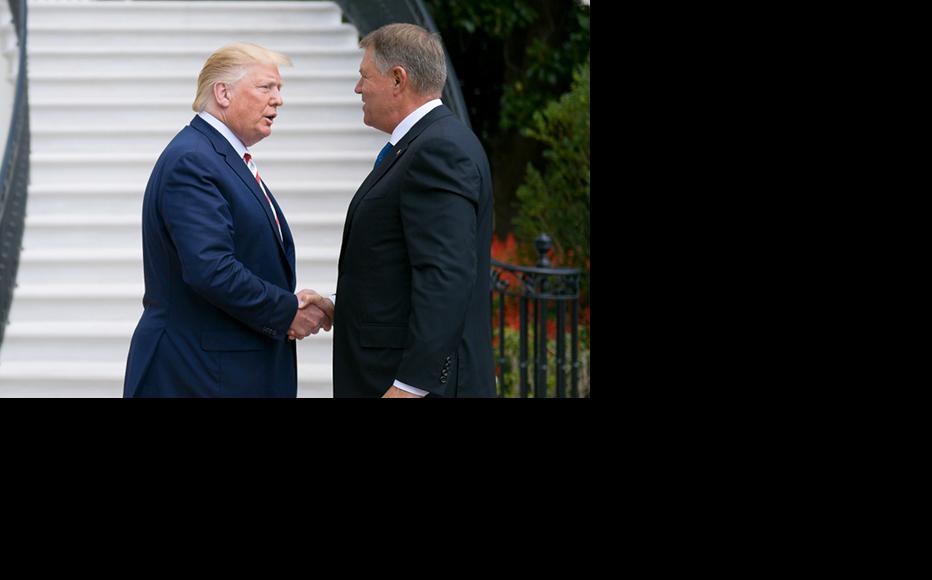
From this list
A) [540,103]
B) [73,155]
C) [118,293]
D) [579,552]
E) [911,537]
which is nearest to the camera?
[911,537]

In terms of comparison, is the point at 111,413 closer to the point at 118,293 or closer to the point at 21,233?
the point at 118,293

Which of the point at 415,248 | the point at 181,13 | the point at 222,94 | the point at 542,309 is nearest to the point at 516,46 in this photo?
the point at 181,13

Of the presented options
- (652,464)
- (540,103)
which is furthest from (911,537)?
(540,103)

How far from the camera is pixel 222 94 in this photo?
3.63m

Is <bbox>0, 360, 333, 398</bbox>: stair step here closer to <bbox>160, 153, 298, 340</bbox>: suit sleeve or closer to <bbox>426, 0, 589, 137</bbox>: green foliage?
<bbox>160, 153, 298, 340</bbox>: suit sleeve

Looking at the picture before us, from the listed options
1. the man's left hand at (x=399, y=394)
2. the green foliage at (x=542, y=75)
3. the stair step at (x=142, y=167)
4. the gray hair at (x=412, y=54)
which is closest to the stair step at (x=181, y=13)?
the stair step at (x=142, y=167)

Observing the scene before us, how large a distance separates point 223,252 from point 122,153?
147 inches

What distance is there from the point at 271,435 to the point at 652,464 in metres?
1.17

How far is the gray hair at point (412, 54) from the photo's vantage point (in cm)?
340

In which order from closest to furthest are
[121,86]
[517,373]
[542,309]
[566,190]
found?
[542,309] → [121,86] → [517,373] → [566,190]

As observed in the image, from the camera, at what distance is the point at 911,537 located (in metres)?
3.29

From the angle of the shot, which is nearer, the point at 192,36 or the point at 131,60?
the point at 131,60

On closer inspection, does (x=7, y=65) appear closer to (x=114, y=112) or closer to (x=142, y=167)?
(x=114, y=112)

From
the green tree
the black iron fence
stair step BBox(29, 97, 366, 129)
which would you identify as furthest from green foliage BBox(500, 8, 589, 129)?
the black iron fence
